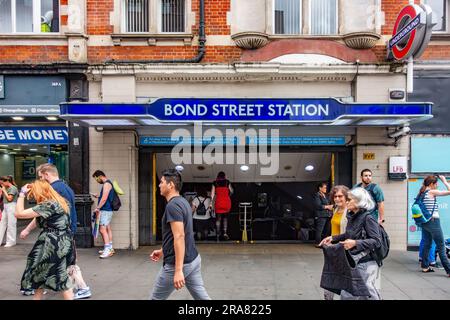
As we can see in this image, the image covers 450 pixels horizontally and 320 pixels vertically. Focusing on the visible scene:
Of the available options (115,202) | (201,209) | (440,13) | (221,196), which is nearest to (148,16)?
(115,202)

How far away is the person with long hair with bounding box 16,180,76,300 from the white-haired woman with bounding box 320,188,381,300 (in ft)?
10.5

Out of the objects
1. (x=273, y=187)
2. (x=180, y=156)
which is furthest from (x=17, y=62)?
(x=273, y=187)

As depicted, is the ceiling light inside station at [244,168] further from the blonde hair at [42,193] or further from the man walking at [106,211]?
the blonde hair at [42,193]

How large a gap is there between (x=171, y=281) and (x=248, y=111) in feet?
13.7

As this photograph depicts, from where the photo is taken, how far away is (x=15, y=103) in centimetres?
939

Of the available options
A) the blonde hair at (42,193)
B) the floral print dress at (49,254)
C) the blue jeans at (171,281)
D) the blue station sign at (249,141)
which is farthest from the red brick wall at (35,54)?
the blue jeans at (171,281)

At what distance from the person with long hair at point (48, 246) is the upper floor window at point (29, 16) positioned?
20.0 feet

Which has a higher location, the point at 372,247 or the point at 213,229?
the point at 372,247

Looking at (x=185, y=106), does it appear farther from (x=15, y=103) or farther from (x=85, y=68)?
(x=15, y=103)

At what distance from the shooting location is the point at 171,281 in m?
4.35

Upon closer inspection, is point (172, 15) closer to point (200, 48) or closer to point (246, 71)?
point (200, 48)

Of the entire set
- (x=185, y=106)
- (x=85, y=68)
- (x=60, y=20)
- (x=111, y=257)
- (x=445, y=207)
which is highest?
(x=60, y=20)

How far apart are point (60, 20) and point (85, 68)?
1.31m

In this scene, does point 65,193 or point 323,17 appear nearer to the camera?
point 65,193
